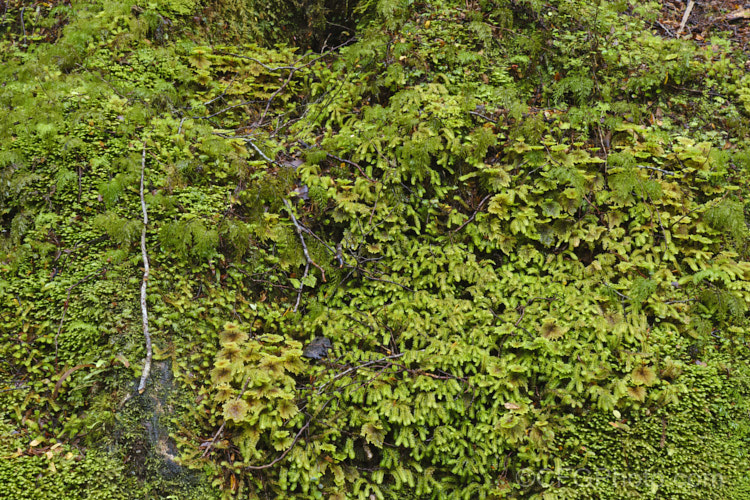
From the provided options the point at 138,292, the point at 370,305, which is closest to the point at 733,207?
the point at 370,305

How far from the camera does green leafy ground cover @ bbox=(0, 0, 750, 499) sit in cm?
387

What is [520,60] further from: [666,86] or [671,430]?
[671,430]

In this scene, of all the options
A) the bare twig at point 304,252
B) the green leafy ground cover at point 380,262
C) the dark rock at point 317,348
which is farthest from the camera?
the bare twig at point 304,252

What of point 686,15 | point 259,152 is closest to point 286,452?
point 259,152

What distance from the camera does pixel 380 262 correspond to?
4945 mm

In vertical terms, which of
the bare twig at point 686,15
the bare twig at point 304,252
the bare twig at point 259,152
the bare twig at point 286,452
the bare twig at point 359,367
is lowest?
the bare twig at point 286,452

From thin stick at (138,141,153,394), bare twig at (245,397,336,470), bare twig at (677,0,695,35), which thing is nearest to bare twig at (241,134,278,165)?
thin stick at (138,141,153,394)

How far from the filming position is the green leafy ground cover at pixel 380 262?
387 centimetres

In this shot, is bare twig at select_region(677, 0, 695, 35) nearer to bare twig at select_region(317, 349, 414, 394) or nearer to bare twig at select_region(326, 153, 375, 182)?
bare twig at select_region(326, 153, 375, 182)

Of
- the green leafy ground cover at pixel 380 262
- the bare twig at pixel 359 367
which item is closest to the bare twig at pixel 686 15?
the green leafy ground cover at pixel 380 262

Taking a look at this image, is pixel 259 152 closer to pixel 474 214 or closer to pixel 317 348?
pixel 317 348

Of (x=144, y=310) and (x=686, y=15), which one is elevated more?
(x=686, y=15)

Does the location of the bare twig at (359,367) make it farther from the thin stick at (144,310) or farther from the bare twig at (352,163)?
the bare twig at (352,163)

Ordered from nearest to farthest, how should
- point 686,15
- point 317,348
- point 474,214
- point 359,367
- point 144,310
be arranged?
1. point 144,310
2. point 359,367
3. point 317,348
4. point 474,214
5. point 686,15
